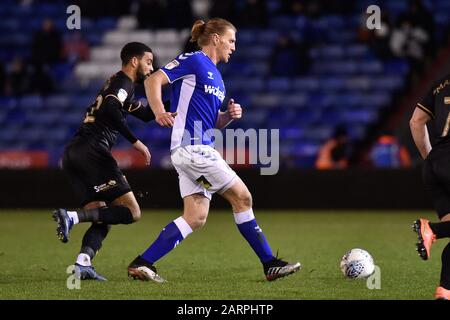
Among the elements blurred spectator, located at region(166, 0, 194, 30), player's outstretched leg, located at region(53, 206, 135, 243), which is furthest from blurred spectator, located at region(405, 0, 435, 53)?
player's outstretched leg, located at region(53, 206, 135, 243)

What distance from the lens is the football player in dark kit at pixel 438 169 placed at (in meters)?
6.49

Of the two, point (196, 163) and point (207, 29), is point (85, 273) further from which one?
point (207, 29)

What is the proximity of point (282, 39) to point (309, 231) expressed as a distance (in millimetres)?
7201

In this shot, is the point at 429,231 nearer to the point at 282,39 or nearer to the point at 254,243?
the point at 254,243

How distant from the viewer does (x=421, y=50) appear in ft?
63.7

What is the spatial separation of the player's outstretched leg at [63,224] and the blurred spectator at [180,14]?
13.1 metres

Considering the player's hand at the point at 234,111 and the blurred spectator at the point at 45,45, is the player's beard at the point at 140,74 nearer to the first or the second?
the player's hand at the point at 234,111

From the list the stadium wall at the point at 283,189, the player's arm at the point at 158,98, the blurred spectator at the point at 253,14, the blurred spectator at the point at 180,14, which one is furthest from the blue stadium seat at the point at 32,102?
the player's arm at the point at 158,98

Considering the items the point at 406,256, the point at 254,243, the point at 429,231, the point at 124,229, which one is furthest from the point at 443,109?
the point at 124,229

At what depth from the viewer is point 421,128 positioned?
6867 mm

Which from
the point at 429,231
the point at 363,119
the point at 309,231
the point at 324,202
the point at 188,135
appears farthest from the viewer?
the point at 363,119

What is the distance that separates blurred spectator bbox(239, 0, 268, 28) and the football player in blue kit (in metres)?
12.8

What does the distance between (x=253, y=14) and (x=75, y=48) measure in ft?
13.6

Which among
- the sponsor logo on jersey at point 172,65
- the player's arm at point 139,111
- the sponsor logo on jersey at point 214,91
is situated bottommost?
the player's arm at point 139,111
